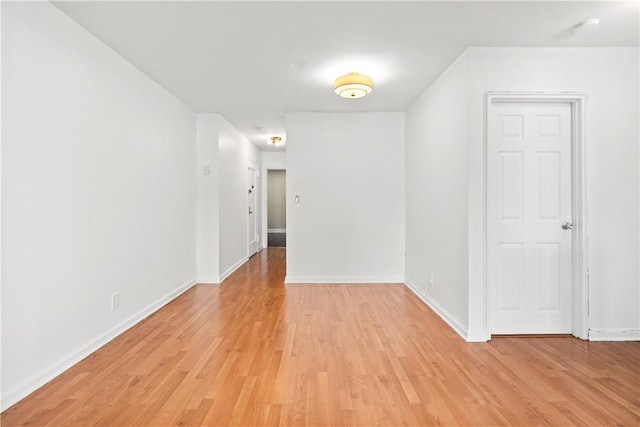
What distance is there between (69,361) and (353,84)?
3312 millimetres

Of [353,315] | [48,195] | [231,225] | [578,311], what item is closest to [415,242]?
[353,315]

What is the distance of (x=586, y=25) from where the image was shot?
8.70 feet

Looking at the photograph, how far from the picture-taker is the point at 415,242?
476 cm

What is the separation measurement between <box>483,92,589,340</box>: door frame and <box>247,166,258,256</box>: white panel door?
17.6ft

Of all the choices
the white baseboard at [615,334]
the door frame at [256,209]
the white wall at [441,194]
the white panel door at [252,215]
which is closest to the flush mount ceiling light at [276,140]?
the door frame at [256,209]

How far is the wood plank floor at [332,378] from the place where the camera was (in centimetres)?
193

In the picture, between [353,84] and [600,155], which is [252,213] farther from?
[600,155]

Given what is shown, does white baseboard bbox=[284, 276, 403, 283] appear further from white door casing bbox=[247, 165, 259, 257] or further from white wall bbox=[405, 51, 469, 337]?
white door casing bbox=[247, 165, 259, 257]

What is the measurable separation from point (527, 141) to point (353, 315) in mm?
2346

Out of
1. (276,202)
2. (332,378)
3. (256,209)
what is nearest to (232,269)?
(256,209)

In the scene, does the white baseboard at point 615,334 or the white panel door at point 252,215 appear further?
the white panel door at point 252,215

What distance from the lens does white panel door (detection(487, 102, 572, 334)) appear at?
3.14m

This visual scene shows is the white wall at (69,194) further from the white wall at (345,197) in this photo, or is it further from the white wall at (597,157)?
the white wall at (597,157)

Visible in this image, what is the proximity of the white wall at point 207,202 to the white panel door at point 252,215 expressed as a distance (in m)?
2.27
